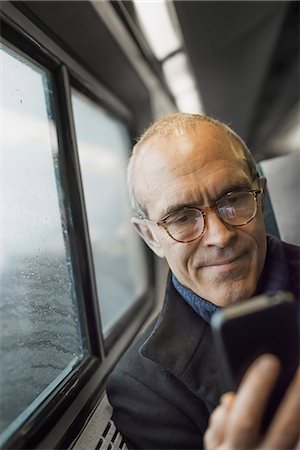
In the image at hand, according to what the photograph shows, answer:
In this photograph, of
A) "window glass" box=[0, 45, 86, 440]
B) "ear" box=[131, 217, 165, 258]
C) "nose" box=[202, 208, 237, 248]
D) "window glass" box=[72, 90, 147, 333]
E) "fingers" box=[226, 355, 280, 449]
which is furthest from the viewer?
"window glass" box=[72, 90, 147, 333]

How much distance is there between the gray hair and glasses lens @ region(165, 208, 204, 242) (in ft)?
0.41

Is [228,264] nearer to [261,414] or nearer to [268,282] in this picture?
[268,282]

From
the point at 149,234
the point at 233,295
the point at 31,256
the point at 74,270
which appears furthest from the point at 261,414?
the point at 74,270

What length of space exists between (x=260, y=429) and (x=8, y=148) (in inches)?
44.0

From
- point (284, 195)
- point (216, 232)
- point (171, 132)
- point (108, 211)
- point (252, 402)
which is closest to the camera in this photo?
point (252, 402)

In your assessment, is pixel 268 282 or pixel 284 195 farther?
pixel 284 195

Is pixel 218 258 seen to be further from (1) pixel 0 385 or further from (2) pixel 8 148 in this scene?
(2) pixel 8 148

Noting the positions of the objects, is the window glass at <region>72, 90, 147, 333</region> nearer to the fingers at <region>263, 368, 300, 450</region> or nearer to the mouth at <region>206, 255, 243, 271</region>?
the mouth at <region>206, 255, 243, 271</region>

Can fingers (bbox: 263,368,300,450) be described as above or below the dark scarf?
below

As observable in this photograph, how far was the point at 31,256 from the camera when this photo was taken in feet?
4.80

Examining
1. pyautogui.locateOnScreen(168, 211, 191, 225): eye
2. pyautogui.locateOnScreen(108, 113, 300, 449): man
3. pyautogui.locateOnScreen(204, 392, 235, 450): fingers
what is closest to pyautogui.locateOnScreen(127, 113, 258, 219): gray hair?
pyautogui.locateOnScreen(108, 113, 300, 449): man

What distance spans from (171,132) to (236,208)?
29 centimetres

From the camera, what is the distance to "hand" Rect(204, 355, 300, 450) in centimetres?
67

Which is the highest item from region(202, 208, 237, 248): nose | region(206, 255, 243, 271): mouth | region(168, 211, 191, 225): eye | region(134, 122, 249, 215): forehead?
region(134, 122, 249, 215): forehead
